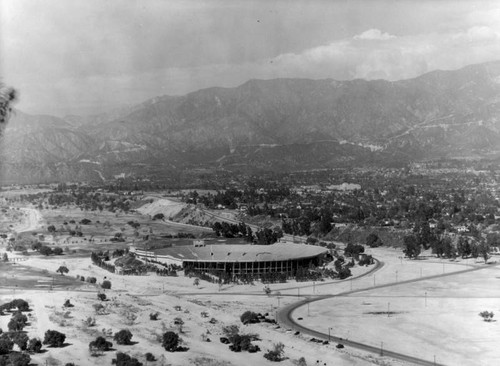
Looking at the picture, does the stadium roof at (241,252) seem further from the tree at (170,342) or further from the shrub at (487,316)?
the tree at (170,342)

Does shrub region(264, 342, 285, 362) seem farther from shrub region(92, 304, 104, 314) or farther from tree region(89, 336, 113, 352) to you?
shrub region(92, 304, 104, 314)

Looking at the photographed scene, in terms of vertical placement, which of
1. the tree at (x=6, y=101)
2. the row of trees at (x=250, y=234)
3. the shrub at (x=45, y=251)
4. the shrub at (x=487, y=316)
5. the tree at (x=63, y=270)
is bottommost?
the shrub at (x=487, y=316)

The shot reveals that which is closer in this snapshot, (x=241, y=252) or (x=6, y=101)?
(x=6, y=101)

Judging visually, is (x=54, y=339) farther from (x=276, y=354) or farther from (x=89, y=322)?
(x=276, y=354)

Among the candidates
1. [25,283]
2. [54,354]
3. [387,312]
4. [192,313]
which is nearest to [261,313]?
[192,313]

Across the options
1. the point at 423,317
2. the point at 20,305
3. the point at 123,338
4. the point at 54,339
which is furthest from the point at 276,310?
the point at 20,305

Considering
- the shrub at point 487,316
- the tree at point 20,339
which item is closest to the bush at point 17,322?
the tree at point 20,339

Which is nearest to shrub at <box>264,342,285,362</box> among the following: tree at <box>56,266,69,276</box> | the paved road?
the paved road
